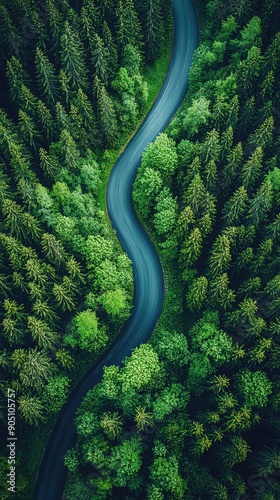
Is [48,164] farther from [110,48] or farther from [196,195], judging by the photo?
[196,195]

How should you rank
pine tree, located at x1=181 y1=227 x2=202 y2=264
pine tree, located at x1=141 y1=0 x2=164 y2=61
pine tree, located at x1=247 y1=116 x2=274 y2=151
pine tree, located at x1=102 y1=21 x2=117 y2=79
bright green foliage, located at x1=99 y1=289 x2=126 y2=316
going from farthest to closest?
pine tree, located at x1=141 y1=0 x2=164 y2=61 < pine tree, located at x1=102 y1=21 x2=117 y2=79 < pine tree, located at x1=247 y1=116 x2=274 y2=151 < bright green foliage, located at x1=99 y1=289 x2=126 y2=316 < pine tree, located at x1=181 y1=227 x2=202 y2=264

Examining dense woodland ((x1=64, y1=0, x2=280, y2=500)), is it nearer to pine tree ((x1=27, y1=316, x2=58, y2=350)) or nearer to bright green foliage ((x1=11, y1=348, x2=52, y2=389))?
bright green foliage ((x1=11, y1=348, x2=52, y2=389))

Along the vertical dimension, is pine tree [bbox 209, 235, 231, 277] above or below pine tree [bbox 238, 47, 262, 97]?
below

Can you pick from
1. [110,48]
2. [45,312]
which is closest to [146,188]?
[110,48]

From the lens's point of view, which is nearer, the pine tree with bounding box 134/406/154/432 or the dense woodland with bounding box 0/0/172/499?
the pine tree with bounding box 134/406/154/432

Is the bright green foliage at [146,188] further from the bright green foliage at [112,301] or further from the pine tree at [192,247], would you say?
the bright green foliage at [112,301]

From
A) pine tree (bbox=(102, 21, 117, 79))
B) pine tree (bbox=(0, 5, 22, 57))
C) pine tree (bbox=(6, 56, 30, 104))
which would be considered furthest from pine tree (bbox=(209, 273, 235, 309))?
pine tree (bbox=(0, 5, 22, 57))

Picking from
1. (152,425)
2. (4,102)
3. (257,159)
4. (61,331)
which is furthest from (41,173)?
(152,425)

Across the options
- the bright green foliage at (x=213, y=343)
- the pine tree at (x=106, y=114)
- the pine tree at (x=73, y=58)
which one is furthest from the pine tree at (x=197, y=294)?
the pine tree at (x=73, y=58)
